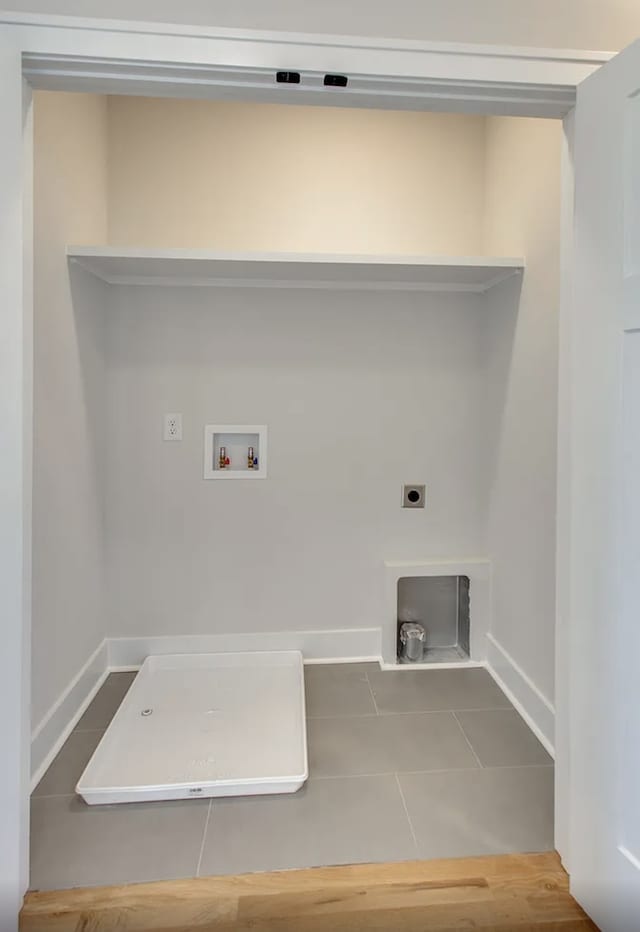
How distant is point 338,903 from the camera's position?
48.5 inches

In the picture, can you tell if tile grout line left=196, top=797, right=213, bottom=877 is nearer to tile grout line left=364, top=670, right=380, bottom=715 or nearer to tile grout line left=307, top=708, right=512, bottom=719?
tile grout line left=307, top=708, right=512, bottom=719

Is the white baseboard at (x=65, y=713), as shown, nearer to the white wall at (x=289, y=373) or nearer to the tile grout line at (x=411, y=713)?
the white wall at (x=289, y=373)

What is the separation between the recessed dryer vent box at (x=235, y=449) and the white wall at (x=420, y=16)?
4.78 ft

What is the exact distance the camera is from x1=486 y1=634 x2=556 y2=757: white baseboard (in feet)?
5.95

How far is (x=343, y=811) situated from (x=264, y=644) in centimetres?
99

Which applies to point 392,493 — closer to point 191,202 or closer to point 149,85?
point 191,202

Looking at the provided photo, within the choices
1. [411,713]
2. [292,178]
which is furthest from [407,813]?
[292,178]

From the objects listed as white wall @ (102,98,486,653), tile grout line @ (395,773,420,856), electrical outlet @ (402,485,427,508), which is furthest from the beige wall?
tile grout line @ (395,773,420,856)

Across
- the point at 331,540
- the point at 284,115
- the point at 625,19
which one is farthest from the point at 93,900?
the point at 284,115

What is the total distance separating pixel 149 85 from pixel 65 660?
1.78 metres

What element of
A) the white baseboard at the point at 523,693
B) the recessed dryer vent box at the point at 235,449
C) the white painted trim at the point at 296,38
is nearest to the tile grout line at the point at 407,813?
the white baseboard at the point at 523,693

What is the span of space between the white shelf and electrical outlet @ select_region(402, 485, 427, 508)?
0.88 metres

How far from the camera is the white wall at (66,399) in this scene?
1.70 m

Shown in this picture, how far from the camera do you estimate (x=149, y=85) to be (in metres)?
1.20
